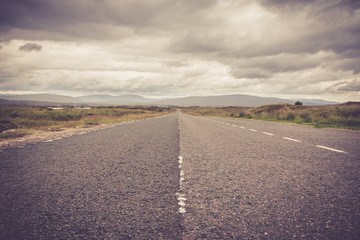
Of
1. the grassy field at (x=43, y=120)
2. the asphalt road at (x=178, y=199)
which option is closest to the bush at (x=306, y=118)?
the asphalt road at (x=178, y=199)

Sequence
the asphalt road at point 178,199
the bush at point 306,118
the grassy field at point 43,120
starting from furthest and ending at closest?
the bush at point 306,118 < the grassy field at point 43,120 < the asphalt road at point 178,199

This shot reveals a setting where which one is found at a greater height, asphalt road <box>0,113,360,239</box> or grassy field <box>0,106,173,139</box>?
asphalt road <box>0,113,360,239</box>

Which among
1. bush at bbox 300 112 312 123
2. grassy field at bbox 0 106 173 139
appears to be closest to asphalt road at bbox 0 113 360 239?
grassy field at bbox 0 106 173 139

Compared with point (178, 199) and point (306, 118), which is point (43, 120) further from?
point (306, 118)

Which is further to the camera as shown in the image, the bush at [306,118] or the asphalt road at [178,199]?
the bush at [306,118]

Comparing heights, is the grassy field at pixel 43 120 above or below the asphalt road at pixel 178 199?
below

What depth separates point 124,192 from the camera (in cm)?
274

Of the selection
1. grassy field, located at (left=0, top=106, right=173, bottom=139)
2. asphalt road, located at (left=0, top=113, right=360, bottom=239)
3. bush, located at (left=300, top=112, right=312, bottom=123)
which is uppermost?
bush, located at (left=300, top=112, right=312, bottom=123)

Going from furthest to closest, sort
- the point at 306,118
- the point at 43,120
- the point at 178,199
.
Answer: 1. the point at 306,118
2. the point at 43,120
3. the point at 178,199

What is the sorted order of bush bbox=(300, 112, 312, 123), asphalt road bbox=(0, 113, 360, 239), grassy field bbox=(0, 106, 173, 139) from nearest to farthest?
asphalt road bbox=(0, 113, 360, 239) → grassy field bbox=(0, 106, 173, 139) → bush bbox=(300, 112, 312, 123)

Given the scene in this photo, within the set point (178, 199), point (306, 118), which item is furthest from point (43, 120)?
point (306, 118)

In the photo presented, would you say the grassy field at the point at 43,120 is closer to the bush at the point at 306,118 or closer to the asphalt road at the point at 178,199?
the asphalt road at the point at 178,199

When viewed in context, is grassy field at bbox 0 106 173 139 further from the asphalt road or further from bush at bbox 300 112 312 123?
bush at bbox 300 112 312 123

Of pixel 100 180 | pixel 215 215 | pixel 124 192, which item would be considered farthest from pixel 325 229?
pixel 100 180
